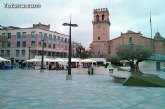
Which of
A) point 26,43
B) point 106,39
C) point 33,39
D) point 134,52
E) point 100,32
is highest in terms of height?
point 100,32

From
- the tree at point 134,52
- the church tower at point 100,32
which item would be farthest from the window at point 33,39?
the tree at point 134,52

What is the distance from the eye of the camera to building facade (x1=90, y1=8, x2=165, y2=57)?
7238cm

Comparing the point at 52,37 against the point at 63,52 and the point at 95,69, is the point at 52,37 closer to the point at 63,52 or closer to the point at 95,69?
the point at 63,52

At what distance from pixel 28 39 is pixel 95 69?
40873 millimetres

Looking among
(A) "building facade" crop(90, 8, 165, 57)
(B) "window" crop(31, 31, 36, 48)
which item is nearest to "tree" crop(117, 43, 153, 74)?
(A) "building facade" crop(90, 8, 165, 57)

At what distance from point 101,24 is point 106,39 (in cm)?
599

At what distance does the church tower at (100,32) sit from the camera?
7205 cm

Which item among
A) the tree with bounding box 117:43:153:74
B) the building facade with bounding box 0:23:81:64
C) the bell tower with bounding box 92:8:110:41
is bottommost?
the tree with bounding box 117:43:153:74

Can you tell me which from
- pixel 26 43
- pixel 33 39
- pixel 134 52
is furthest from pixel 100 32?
pixel 134 52

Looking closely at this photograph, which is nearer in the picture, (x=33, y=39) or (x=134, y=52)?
(x=134, y=52)

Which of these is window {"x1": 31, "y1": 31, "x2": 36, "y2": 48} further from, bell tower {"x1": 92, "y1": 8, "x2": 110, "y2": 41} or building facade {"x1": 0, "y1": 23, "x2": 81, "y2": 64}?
bell tower {"x1": 92, "y1": 8, "x2": 110, "y2": 41}

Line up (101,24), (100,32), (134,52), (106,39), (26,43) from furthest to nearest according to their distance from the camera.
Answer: (106,39), (100,32), (101,24), (26,43), (134,52)

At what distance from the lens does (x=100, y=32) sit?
75375mm

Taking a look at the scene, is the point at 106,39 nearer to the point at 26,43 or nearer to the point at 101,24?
the point at 101,24
